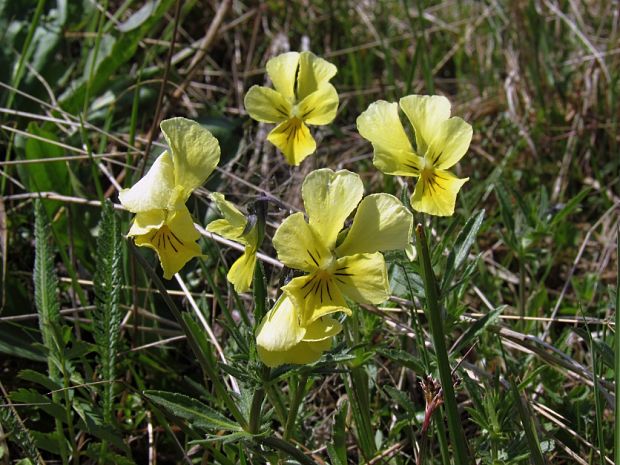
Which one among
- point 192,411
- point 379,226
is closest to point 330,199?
point 379,226

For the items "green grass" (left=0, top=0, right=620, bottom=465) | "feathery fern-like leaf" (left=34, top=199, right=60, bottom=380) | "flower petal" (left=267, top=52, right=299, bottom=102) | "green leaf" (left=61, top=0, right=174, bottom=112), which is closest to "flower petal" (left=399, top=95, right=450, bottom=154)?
"green grass" (left=0, top=0, right=620, bottom=465)

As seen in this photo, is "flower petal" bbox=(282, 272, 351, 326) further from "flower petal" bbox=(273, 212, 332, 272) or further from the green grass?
the green grass

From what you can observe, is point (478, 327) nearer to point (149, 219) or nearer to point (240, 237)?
point (240, 237)

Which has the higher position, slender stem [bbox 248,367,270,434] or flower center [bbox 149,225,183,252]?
flower center [bbox 149,225,183,252]

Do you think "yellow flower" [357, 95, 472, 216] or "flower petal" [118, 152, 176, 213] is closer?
"flower petal" [118, 152, 176, 213]

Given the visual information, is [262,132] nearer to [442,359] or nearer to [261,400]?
[261,400]

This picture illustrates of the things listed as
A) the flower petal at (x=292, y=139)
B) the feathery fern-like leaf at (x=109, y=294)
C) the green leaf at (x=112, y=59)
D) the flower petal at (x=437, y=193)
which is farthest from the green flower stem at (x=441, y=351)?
the green leaf at (x=112, y=59)
